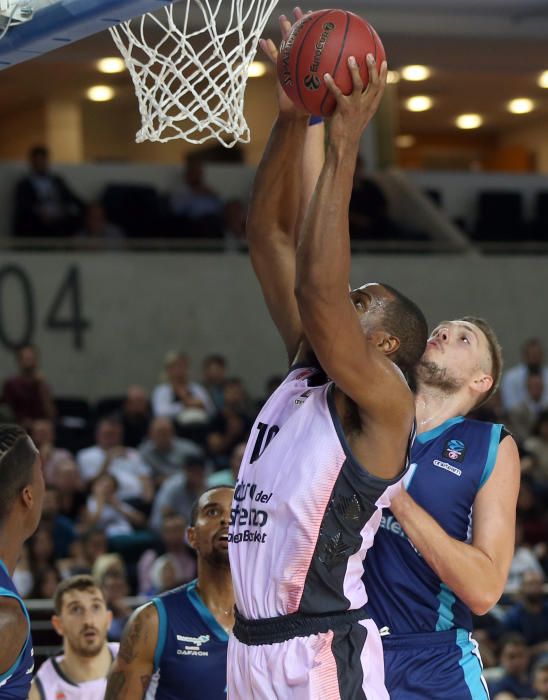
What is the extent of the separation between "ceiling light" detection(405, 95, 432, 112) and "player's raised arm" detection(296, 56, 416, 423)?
60.2 feet

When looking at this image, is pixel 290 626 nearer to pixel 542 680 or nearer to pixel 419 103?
pixel 542 680

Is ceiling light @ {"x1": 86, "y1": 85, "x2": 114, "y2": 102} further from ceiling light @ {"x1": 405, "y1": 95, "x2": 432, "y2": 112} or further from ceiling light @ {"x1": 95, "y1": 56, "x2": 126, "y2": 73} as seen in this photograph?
ceiling light @ {"x1": 405, "y1": 95, "x2": 432, "y2": 112}

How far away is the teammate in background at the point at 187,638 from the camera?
15.5 feet

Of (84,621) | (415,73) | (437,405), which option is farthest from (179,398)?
(437,405)

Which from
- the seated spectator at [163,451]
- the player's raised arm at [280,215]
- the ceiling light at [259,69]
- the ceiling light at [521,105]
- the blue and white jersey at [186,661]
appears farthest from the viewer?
the ceiling light at [521,105]

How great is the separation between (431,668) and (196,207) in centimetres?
1122

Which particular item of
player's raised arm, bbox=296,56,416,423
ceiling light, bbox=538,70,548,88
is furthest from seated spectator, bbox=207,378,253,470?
ceiling light, bbox=538,70,548,88

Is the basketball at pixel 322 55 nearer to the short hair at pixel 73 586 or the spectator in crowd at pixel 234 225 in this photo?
the short hair at pixel 73 586

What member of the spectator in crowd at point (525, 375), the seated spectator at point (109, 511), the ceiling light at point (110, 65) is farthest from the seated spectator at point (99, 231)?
the spectator in crowd at point (525, 375)

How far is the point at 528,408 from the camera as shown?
13820 mm

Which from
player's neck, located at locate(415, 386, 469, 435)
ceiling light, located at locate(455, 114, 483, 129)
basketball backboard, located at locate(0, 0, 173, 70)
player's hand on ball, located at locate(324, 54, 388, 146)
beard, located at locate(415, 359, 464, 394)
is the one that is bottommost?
player's neck, located at locate(415, 386, 469, 435)

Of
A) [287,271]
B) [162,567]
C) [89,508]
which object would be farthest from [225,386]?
[287,271]

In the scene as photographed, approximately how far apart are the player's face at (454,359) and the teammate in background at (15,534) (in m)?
1.30

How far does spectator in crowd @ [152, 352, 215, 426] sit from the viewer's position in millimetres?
12586
